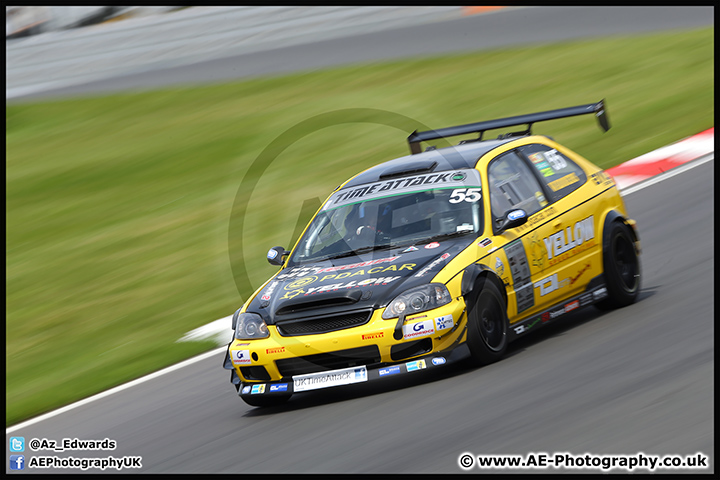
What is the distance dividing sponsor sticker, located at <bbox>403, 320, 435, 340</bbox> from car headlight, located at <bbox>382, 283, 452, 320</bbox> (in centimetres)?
9

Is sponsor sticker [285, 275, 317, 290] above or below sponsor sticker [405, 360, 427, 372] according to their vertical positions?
above

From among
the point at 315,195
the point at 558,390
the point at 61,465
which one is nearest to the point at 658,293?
the point at 558,390

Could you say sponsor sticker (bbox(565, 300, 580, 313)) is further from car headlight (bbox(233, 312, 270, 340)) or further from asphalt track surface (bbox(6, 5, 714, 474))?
car headlight (bbox(233, 312, 270, 340))

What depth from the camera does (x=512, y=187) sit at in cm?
785

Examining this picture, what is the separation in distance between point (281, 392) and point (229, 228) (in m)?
7.23

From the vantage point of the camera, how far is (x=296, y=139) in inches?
691

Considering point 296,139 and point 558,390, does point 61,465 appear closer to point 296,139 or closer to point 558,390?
point 558,390

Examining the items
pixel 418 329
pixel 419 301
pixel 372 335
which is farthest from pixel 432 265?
pixel 372 335

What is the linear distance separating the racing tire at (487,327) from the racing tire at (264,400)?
4.70 ft

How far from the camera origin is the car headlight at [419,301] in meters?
6.59

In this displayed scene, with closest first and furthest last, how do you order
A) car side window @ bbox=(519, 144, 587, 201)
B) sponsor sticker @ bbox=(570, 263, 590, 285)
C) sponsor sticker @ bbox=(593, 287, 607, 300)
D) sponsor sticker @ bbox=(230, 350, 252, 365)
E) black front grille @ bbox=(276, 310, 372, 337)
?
black front grille @ bbox=(276, 310, 372, 337) → sponsor sticker @ bbox=(230, 350, 252, 365) → sponsor sticker @ bbox=(570, 263, 590, 285) → sponsor sticker @ bbox=(593, 287, 607, 300) → car side window @ bbox=(519, 144, 587, 201)

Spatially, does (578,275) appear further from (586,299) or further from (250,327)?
(250,327)

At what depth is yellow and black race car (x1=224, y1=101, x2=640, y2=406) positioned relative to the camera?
6.61 m

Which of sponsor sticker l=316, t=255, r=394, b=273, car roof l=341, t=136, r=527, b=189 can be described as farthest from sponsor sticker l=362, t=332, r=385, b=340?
car roof l=341, t=136, r=527, b=189
